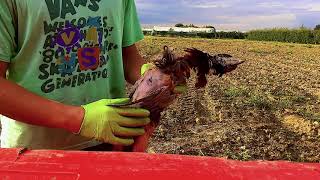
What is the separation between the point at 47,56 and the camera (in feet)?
6.18

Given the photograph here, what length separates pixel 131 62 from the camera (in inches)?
91.4

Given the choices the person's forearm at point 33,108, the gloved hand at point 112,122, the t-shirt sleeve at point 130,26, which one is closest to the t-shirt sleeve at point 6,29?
the person's forearm at point 33,108

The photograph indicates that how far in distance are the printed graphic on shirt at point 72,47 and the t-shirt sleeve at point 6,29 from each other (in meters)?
0.11

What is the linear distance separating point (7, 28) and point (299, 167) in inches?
41.4

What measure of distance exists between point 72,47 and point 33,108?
0.31m

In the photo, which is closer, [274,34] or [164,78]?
[164,78]

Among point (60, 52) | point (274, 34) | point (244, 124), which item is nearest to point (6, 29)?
point (60, 52)

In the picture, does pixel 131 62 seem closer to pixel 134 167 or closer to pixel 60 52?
pixel 60 52

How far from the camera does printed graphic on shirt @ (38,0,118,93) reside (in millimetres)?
1868

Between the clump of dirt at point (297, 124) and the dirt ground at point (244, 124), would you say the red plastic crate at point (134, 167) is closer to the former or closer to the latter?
the dirt ground at point (244, 124)

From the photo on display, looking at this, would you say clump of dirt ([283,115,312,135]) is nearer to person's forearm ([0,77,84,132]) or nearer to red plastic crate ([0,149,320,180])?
person's forearm ([0,77,84,132])

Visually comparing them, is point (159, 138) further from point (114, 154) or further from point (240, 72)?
point (240, 72)

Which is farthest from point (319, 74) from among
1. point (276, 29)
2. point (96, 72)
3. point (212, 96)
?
point (276, 29)

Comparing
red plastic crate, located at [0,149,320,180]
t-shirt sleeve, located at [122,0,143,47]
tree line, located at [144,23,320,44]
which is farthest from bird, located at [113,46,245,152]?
tree line, located at [144,23,320,44]
